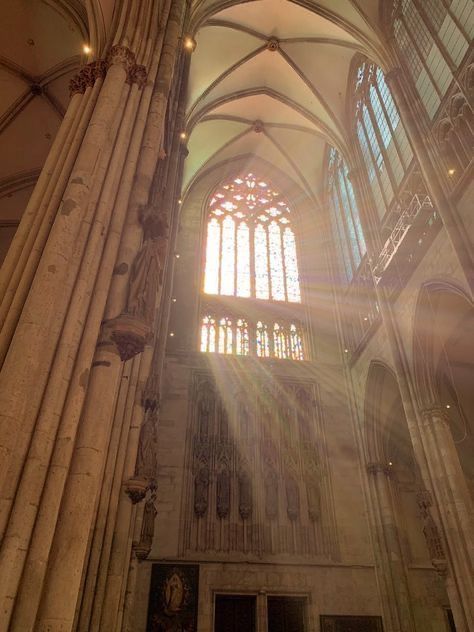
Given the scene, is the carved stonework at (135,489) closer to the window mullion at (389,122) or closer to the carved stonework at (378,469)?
the carved stonework at (378,469)

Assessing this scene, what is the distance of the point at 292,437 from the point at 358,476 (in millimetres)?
1973

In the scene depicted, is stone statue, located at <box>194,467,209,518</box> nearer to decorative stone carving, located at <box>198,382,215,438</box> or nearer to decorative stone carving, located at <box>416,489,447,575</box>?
decorative stone carving, located at <box>198,382,215,438</box>

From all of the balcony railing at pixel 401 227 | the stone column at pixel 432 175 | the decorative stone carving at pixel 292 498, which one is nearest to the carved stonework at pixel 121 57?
the stone column at pixel 432 175

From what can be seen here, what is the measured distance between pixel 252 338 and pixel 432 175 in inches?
285

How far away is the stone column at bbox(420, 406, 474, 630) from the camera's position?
778cm

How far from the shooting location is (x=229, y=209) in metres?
18.0

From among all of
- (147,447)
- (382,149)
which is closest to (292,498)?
(147,447)

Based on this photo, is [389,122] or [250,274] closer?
[389,122]

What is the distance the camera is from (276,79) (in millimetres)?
15758

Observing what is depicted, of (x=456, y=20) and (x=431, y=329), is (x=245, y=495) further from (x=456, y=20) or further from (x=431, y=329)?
(x=456, y=20)

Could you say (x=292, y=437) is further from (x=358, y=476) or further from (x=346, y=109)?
(x=346, y=109)

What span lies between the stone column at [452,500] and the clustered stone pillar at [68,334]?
5630 millimetres

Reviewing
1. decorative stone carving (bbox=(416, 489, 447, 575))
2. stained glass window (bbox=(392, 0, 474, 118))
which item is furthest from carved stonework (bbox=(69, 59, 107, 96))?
decorative stone carving (bbox=(416, 489, 447, 575))

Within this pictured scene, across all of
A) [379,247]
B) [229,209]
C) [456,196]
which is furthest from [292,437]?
[229,209]
